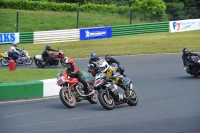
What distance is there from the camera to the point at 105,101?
45.0 feet

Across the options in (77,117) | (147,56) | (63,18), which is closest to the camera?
(77,117)

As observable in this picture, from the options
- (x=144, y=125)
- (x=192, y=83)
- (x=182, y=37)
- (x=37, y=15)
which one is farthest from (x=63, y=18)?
(x=144, y=125)

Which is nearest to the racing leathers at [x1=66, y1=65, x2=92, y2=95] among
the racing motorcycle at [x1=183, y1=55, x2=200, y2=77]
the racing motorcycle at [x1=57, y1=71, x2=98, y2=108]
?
the racing motorcycle at [x1=57, y1=71, x2=98, y2=108]

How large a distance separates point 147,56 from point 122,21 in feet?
44.0

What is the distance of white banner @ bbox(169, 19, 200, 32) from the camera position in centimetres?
4100

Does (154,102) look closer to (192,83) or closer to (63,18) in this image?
(192,83)

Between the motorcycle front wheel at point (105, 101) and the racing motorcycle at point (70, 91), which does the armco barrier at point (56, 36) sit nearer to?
the racing motorcycle at point (70, 91)

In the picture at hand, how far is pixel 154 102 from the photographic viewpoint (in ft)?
50.2

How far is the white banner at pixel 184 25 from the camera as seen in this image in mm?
41000

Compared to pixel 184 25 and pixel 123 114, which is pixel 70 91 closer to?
pixel 123 114

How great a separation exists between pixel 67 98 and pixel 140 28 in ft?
85.8

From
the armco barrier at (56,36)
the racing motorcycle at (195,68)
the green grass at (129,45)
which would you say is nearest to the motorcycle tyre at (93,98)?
the racing motorcycle at (195,68)

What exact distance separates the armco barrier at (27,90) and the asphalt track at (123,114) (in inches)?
17.0

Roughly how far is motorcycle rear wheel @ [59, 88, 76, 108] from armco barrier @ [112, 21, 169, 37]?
80.1 feet
